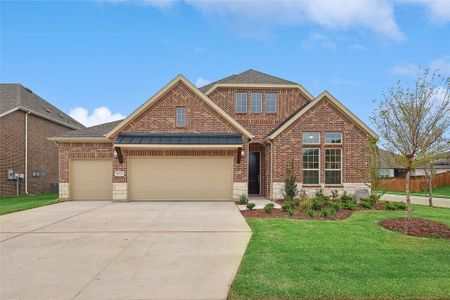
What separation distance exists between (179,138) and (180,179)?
6.84ft

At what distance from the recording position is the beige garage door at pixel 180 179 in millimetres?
16281

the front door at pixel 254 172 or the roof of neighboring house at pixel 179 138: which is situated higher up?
the roof of neighboring house at pixel 179 138

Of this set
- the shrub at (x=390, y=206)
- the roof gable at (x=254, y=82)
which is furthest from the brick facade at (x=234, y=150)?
the roof gable at (x=254, y=82)

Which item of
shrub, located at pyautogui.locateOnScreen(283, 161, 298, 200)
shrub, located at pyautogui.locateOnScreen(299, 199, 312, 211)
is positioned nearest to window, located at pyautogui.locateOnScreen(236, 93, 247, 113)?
shrub, located at pyautogui.locateOnScreen(283, 161, 298, 200)

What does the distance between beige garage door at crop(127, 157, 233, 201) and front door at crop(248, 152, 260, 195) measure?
3473 millimetres

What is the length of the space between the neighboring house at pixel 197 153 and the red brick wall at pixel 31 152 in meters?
6.24

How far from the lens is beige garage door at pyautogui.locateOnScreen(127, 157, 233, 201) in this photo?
1628cm

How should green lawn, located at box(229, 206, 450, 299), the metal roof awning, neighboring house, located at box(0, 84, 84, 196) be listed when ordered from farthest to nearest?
1. neighboring house, located at box(0, 84, 84, 196)
2. the metal roof awning
3. green lawn, located at box(229, 206, 450, 299)

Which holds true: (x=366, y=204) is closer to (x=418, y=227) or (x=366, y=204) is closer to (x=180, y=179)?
(x=418, y=227)

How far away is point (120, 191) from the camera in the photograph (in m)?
16.1

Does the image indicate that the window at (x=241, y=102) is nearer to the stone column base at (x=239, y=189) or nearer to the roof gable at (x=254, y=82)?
the roof gable at (x=254, y=82)

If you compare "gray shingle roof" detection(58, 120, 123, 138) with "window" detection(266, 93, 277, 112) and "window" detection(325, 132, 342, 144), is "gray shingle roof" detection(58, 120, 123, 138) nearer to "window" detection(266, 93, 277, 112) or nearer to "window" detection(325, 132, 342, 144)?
"window" detection(266, 93, 277, 112)

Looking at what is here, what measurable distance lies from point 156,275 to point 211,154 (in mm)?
10860

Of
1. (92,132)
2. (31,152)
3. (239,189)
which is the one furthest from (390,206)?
(31,152)
